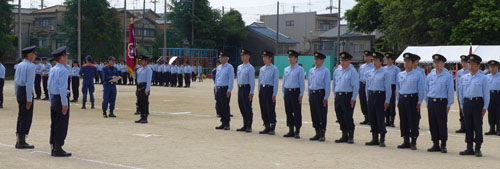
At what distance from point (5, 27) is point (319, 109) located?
51626 millimetres

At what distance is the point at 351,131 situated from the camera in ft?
36.5

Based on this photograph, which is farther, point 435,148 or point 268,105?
point 268,105

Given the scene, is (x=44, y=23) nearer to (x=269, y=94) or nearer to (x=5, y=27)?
(x=5, y=27)

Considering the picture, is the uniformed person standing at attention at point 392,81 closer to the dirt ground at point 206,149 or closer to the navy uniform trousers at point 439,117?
the dirt ground at point 206,149

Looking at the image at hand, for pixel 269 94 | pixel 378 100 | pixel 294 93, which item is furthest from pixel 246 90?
pixel 378 100

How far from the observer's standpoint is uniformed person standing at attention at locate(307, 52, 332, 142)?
11453mm

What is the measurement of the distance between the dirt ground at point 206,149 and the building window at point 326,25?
232ft

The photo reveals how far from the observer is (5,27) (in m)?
56.1

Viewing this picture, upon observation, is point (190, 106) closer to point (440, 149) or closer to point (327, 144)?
point (327, 144)

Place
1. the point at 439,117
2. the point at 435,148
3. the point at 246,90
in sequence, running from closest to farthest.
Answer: the point at 439,117 → the point at 435,148 → the point at 246,90

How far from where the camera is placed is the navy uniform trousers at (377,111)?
10.8 m

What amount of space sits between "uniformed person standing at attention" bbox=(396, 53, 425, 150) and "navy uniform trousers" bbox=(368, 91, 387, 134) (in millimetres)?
385

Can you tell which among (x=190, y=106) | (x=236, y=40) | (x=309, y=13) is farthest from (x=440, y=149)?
(x=309, y=13)

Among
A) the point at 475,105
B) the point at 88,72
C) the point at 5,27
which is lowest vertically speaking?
the point at 475,105
